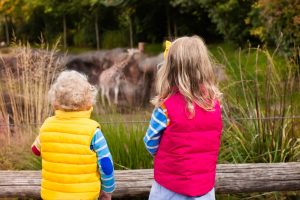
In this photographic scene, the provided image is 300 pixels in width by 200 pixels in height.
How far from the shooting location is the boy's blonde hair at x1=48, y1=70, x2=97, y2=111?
9.01 ft

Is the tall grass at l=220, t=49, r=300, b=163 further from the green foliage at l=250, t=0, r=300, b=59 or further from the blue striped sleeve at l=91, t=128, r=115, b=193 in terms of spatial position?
the green foliage at l=250, t=0, r=300, b=59

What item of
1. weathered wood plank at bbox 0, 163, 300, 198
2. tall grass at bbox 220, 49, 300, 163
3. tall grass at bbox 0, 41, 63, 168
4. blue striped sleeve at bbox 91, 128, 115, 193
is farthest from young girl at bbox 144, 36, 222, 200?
→ tall grass at bbox 0, 41, 63, 168

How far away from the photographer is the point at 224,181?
3.92 meters

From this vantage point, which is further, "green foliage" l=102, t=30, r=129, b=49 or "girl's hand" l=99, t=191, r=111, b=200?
"green foliage" l=102, t=30, r=129, b=49

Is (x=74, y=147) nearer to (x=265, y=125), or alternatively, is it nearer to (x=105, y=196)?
(x=105, y=196)

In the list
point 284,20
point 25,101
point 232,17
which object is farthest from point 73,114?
point 232,17

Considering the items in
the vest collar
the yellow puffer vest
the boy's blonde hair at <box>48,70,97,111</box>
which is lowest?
the yellow puffer vest

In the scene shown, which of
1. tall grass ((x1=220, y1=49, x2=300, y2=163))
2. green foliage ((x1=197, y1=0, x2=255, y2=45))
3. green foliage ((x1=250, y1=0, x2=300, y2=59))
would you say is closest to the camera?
tall grass ((x1=220, y1=49, x2=300, y2=163))

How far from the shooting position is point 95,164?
2.85 metres

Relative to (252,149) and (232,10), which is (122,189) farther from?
(232,10)

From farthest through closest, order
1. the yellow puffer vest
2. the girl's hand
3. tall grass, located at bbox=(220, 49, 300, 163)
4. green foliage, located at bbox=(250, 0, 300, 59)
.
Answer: green foliage, located at bbox=(250, 0, 300, 59)
tall grass, located at bbox=(220, 49, 300, 163)
the girl's hand
the yellow puffer vest

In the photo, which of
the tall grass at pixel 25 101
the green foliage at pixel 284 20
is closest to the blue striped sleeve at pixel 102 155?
the tall grass at pixel 25 101

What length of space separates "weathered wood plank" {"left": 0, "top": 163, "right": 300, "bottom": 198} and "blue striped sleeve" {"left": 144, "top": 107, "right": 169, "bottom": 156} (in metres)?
1.13

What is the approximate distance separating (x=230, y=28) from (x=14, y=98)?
864 cm
